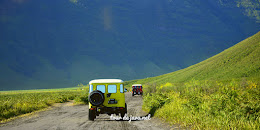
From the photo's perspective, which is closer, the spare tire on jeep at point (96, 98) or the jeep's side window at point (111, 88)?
the spare tire on jeep at point (96, 98)

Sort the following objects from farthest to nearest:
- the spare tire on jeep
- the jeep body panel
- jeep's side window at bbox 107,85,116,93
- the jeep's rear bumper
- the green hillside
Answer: the green hillside
jeep's side window at bbox 107,85,116,93
the jeep body panel
the jeep's rear bumper
the spare tire on jeep

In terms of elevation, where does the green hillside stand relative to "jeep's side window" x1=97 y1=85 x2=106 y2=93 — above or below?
above

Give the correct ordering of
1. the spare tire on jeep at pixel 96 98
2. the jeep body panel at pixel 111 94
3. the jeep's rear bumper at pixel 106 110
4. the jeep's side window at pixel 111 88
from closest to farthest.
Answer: the spare tire on jeep at pixel 96 98, the jeep's rear bumper at pixel 106 110, the jeep body panel at pixel 111 94, the jeep's side window at pixel 111 88

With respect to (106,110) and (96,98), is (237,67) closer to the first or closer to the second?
(106,110)

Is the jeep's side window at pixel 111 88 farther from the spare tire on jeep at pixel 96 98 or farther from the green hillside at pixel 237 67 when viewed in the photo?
the green hillside at pixel 237 67

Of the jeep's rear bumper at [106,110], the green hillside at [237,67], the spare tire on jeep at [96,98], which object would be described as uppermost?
the green hillside at [237,67]

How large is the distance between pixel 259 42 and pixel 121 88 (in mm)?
100778

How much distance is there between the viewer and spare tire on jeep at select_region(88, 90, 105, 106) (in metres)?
12.1

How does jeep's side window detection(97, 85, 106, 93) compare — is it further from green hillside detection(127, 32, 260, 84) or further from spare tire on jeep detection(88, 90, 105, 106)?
green hillside detection(127, 32, 260, 84)

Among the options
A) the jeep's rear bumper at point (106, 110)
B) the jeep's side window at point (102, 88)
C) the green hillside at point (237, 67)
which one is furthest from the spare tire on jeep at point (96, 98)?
the green hillside at point (237, 67)

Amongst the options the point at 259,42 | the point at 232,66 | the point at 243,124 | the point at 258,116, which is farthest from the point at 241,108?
the point at 259,42

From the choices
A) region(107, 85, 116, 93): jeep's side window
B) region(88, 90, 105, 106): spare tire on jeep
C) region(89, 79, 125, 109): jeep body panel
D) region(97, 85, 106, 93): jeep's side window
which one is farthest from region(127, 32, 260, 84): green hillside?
region(88, 90, 105, 106): spare tire on jeep

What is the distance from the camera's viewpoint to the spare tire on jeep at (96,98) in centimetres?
1210

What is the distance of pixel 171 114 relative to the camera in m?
12.0
